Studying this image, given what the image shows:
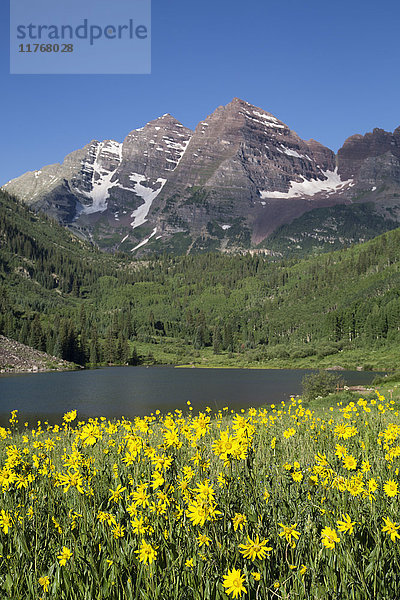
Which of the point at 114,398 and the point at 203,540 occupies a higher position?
the point at 203,540

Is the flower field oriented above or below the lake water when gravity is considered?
above

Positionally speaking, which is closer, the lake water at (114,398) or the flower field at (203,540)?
the flower field at (203,540)

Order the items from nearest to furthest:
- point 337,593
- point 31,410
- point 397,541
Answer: point 337,593, point 397,541, point 31,410

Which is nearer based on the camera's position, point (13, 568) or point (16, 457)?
point (13, 568)

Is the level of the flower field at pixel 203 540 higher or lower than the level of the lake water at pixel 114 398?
higher

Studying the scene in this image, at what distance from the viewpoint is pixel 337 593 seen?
3.02 meters

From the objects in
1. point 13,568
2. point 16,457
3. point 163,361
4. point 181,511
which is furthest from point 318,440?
point 163,361

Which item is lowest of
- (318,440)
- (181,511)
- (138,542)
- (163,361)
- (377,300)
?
(163,361)

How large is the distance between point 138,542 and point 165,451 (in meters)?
1.29

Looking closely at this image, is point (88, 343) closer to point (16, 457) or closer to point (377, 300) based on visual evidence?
point (377, 300)

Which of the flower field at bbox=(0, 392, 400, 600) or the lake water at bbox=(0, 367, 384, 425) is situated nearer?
the flower field at bbox=(0, 392, 400, 600)

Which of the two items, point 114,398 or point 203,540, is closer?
point 203,540

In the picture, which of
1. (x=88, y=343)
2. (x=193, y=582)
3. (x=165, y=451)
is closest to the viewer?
(x=193, y=582)

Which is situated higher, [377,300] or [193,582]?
[377,300]
